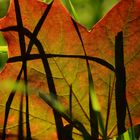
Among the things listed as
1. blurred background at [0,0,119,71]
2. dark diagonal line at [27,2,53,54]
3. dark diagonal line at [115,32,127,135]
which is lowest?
dark diagonal line at [115,32,127,135]

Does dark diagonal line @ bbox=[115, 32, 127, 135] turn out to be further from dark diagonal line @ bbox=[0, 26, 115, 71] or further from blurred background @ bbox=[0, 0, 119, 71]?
blurred background @ bbox=[0, 0, 119, 71]

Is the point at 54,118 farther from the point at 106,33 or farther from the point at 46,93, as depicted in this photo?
the point at 106,33

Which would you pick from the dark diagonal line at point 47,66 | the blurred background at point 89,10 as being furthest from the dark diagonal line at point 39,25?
the blurred background at point 89,10

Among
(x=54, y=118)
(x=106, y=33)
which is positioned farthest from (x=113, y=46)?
(x=54, y=118)

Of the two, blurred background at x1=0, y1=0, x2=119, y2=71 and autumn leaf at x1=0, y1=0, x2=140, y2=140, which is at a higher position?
blurred background at x1=0, y1=0, x2=119, y2=71

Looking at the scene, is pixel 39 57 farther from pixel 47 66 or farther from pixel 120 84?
pixel 120 84

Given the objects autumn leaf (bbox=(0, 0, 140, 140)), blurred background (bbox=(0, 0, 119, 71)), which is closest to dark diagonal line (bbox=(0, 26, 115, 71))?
autumn leaf (bbox=(0, 0, 140, 140))

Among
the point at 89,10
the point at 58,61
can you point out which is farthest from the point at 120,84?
the point at 89,10

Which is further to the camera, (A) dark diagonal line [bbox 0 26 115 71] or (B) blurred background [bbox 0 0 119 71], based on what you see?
(B) blurred background [bbox 0 0 119 71]

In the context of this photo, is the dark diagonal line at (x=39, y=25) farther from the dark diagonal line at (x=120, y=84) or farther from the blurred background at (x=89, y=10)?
the blurred background at (x=89, y=10)
